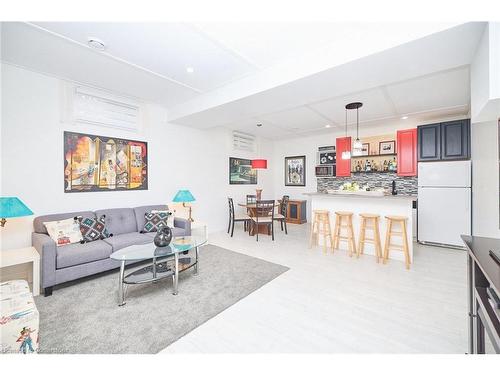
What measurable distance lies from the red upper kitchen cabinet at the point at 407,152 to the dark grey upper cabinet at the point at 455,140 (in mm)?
512

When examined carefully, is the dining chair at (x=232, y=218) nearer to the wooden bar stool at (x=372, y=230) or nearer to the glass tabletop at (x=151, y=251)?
the glass tabletop at (x=151, y=251)

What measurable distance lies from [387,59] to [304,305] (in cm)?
257

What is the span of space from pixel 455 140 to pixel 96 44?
5.76m

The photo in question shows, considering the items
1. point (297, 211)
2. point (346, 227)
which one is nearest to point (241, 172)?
point (297, 211)

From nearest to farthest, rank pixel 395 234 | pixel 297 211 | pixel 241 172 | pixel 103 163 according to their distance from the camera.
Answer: pixel 395 234
pixel 103 163
pixel 241 172
pixel 297 211

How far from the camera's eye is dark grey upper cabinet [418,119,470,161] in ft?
12.8

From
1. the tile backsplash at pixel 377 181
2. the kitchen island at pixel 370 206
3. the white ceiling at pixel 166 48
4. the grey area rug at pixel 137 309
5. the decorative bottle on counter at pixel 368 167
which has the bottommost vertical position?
the grey area rug at pixel 137 309

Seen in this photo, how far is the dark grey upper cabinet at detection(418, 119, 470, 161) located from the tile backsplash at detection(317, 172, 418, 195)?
85 cm

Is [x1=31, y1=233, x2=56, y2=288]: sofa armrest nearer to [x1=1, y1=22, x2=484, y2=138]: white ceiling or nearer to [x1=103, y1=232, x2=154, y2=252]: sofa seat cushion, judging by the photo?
[x1=103, y1=232, x2=154, y2=252]: sofa seat cushion

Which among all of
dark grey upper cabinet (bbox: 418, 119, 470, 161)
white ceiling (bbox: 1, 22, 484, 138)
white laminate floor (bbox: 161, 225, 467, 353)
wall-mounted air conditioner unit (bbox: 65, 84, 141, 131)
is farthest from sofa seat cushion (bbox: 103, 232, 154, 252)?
dark grey upper cabinet (bbox: 418, 119, 470, 161)

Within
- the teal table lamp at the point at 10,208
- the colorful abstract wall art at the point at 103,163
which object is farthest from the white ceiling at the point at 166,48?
the teal table lamp at the point at 10,208

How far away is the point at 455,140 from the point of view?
3.98m

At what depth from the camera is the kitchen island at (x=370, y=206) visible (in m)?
3.32

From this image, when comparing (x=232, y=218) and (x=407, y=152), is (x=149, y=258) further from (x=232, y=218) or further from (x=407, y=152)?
(x=407, y=152)
